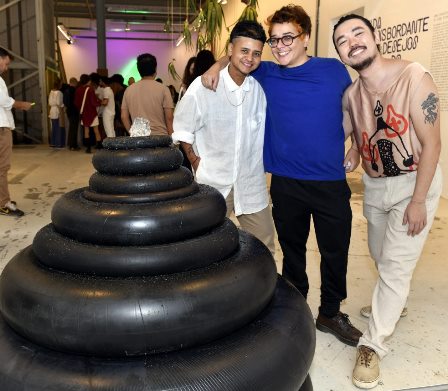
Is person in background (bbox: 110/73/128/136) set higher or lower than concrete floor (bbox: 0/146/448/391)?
higher

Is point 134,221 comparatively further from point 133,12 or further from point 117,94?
point 133,12

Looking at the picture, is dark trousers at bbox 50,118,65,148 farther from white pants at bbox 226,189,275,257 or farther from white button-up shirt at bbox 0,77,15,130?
white pants at bbox 226,189,275,257

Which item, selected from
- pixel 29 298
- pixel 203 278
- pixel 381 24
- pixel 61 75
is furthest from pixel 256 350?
pixel 61 75

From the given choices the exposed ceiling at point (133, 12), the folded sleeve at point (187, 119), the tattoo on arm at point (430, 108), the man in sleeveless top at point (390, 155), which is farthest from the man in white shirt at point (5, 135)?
the exposed ceiling at point (133, 12)

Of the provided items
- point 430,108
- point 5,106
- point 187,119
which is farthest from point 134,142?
point 5,106

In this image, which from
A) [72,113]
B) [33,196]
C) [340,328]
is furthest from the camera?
[72,113]

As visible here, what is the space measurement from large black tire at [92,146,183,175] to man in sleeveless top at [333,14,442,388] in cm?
86

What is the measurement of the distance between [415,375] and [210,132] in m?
1.34

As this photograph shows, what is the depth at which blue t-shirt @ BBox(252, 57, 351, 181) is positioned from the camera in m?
1.98

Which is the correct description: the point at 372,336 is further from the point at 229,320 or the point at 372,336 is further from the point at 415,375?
the point at 229,320

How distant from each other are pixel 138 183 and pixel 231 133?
0.86 metres

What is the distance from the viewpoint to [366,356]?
6.32 feet

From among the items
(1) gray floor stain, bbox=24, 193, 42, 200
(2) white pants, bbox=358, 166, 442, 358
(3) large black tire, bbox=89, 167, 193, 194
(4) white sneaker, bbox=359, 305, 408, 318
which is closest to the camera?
(3) large black tire, bbox=89, 167, 193, 194

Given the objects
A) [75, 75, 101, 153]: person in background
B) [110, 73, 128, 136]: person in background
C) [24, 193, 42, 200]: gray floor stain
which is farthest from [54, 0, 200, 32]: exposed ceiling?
[24, 193, 42, 200]: gray floor stain
